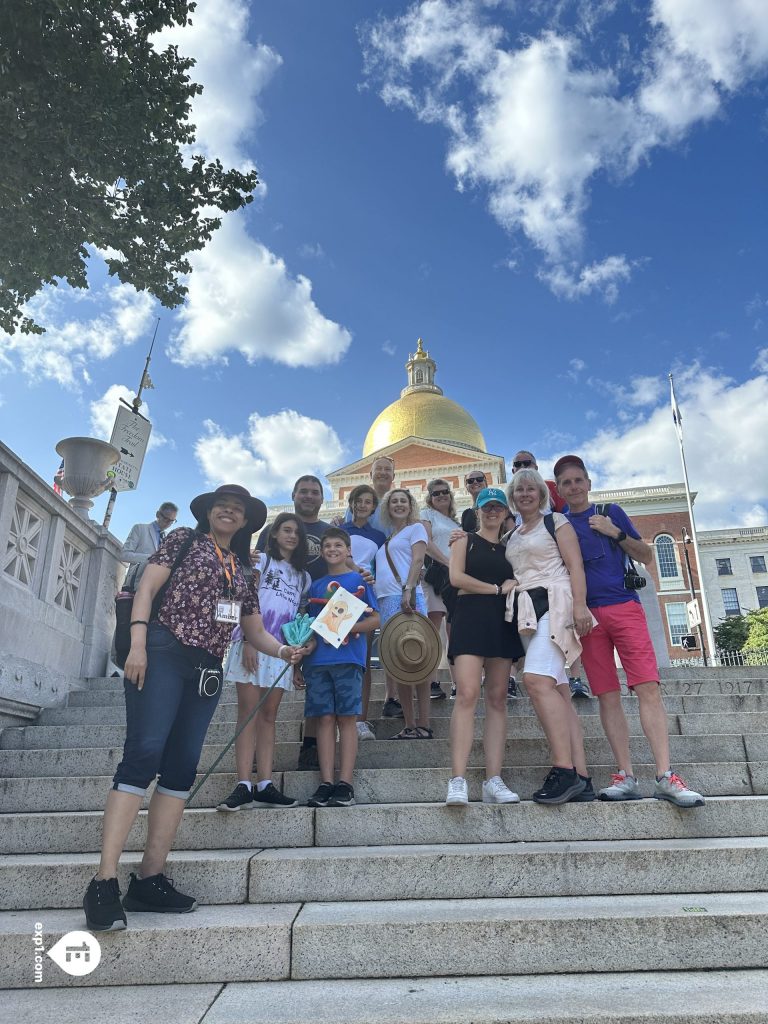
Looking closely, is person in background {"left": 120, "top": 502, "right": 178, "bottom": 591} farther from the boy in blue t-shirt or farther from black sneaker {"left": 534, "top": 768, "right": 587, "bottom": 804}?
black sneaker {"left": 534, "top": 768, "right": 587, "bottom": 804}

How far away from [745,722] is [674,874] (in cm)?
254

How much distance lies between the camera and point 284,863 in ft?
10.4

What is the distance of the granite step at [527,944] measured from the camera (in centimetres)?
262

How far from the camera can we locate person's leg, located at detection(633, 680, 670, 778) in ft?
12.3

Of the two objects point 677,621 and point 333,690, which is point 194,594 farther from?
point 677,621

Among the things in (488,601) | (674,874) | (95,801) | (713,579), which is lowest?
(674,874)

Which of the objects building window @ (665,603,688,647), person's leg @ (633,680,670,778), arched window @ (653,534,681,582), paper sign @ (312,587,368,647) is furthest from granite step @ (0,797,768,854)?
arched window @ (653,534,681,582)

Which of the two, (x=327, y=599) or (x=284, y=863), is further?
(x=327, y=599)

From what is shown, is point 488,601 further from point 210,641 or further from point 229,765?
point 229,765

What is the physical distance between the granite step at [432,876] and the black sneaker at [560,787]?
0.45 metres

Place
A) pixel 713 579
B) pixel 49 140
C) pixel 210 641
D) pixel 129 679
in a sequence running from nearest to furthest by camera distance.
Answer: pixel 129 679 → pixel 210 641 → pixel 49 140 → pixel 713 579

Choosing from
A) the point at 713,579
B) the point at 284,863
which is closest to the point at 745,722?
the point at 284,863

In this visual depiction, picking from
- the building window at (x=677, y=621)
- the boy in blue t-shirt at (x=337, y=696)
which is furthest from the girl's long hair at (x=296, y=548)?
the building window at (x=677, y=621)

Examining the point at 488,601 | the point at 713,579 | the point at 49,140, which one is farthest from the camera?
the point at 713,579
